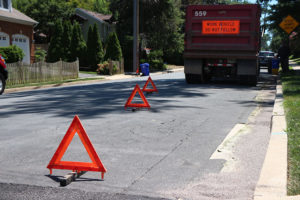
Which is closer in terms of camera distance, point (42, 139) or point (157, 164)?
point (157, 164)

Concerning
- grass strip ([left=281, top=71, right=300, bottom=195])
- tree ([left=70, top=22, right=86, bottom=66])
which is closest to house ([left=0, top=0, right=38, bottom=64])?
tree ([left=70, top=22, right=86, bottom=66])

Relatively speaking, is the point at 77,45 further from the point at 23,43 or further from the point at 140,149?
the point at 140,149

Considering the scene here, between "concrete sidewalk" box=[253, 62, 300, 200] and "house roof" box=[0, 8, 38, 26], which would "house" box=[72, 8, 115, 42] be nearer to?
"house roof" box=[0, 8, 38, 26]

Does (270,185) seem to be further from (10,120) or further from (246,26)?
(246,26)

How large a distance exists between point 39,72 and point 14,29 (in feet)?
29.1

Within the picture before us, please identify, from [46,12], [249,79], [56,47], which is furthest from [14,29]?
[46,12]

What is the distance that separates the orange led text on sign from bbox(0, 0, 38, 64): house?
48.8ft

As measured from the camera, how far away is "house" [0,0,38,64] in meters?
26.9

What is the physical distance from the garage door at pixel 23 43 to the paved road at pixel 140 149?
19.5 m

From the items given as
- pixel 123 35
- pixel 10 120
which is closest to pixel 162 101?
pixel 10 120

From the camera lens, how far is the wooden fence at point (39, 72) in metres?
19.0

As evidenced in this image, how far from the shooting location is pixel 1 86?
47.3 ft

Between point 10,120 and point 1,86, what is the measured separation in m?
6.50

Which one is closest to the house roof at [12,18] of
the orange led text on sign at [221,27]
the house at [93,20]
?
the orange led text on sign at [221,27]
